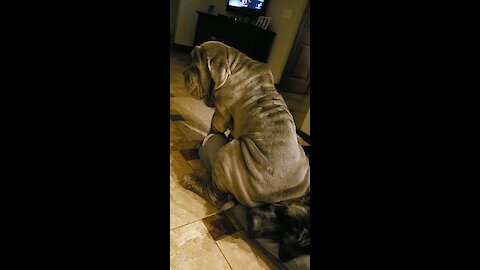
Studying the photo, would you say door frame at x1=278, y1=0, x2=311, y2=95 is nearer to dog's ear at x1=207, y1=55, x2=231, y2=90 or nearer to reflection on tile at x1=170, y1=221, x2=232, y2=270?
dog's ear at x1=207, y1=55, x2=231, y2=90

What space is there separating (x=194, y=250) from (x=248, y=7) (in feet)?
16.3

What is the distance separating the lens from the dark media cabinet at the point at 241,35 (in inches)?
176

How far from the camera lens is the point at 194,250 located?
1.11m

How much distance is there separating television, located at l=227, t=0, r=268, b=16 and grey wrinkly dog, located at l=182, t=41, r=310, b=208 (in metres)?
3.93

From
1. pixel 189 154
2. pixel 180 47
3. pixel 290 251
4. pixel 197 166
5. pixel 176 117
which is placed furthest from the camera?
pixel 180 47

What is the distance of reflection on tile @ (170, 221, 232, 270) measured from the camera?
1.04 meters

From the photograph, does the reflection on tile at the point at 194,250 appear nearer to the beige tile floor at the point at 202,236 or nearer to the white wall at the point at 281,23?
the beige tile floor at the point at 202,236

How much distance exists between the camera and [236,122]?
4.75ft

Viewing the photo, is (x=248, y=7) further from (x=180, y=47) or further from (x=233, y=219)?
(x=233, y=219)

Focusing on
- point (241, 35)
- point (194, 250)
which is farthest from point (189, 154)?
point (241, 35)

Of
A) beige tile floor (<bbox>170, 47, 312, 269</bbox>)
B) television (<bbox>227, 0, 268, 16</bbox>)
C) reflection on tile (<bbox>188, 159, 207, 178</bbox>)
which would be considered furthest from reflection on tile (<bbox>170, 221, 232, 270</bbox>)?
television (<bbox>227, 0, 268, 16</bbox>)

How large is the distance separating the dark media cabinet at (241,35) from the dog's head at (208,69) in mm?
3282

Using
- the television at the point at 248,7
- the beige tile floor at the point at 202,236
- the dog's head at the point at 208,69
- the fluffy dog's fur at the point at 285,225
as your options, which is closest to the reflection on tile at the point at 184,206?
the beige tile floor at the point at 202,236
